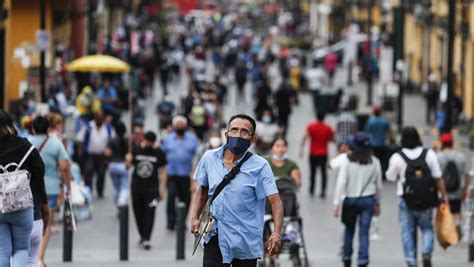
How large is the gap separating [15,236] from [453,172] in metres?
8.67

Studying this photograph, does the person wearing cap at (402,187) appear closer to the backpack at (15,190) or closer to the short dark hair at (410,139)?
the short dark hair at (410,139)

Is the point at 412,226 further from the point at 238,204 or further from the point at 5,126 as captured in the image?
the point at 5,126

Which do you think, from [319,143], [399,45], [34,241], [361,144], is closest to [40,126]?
[34,241]

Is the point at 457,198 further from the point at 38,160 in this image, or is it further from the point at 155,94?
the point at 155,94

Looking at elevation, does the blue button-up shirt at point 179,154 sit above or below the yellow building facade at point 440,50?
below

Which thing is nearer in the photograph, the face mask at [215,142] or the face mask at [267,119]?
the face mask at [215,142]

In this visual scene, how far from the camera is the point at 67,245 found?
16.2 meters

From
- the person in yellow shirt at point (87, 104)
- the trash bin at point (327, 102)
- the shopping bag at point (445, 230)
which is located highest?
the trash bin at point (327, 102)

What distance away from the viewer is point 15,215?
10867 mm

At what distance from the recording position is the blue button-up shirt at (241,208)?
1005 centimetres

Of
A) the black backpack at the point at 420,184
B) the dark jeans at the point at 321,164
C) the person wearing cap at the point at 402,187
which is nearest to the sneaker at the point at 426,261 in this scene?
the person wearing cap at the point at 402,187

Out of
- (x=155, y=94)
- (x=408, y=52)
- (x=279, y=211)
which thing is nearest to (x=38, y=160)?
(x=279, y=211)

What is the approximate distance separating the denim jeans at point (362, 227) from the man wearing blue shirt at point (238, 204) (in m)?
5.02

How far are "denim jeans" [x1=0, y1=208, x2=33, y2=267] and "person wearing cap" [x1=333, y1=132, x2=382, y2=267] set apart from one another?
477 centimetres
